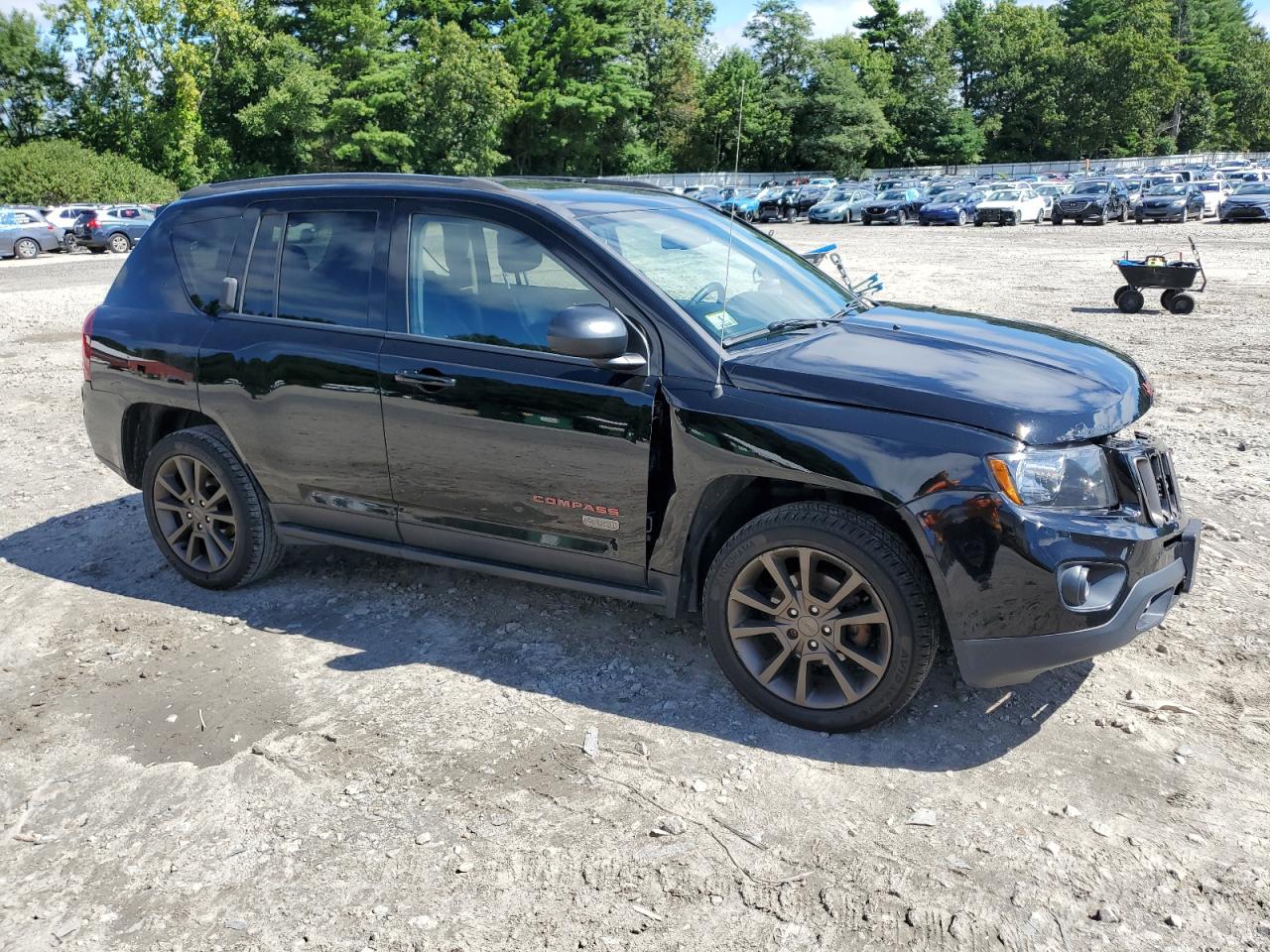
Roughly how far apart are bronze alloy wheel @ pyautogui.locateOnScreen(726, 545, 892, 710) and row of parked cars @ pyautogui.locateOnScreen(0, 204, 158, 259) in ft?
101

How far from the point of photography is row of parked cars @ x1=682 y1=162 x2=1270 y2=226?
3778 cm

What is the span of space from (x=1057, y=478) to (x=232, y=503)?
3.61 meters

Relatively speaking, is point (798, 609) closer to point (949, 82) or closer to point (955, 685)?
point (955, 685)

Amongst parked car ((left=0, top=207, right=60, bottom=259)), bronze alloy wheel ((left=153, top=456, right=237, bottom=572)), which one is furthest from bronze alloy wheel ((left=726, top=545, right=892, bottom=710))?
parked car ((left=0, top=207, right=60, bottom=259))

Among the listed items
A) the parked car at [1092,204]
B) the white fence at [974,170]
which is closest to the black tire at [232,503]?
the parked car at [1092,204]

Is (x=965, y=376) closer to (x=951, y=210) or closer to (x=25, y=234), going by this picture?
(x=25, y=234)

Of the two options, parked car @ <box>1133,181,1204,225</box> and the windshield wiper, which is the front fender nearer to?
the windshield wiper

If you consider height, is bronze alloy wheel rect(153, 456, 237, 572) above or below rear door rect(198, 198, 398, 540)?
below

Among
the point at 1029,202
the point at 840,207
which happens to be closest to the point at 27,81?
the point at 840,207

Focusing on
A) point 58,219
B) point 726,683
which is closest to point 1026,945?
point 726,683

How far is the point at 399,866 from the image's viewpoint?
10.4 feet

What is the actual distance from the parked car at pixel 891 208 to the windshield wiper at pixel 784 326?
40867 mm

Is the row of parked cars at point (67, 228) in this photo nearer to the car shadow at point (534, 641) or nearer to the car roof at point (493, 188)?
the car shadow at point (534, 641)

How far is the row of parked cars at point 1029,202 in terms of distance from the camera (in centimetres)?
3778
